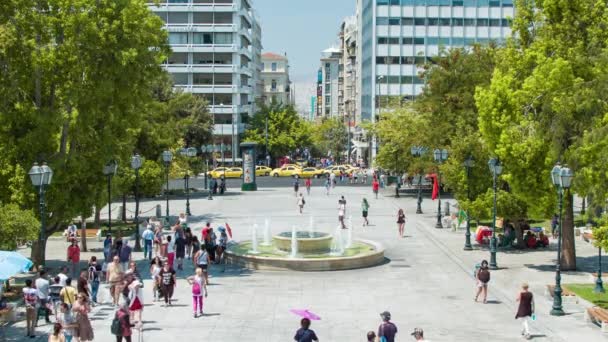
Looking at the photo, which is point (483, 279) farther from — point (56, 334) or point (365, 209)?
point (365, 209)

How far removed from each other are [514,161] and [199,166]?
37150 millimetres

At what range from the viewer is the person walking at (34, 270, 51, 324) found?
20156 mm

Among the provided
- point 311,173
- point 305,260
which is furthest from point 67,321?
point 311,173

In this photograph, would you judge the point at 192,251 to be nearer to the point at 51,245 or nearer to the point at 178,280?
the point at 178,280

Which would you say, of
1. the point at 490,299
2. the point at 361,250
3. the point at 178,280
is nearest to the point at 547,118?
the point at 490,299

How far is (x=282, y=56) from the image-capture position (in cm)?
18000

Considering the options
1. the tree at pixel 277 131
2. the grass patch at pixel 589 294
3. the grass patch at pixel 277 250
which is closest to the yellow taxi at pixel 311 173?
the tree at pixel 277 131

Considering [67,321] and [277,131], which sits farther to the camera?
[277,131]

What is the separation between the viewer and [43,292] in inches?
800

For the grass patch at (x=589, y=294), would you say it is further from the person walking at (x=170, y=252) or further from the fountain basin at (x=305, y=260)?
the person walking at (x=170, y=252)

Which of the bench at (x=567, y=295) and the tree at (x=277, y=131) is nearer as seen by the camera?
the bench at (x=567, y=295)

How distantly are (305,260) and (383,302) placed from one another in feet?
18.5

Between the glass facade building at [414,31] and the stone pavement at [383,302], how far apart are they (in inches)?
2714

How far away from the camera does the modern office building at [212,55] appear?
98000 mm
